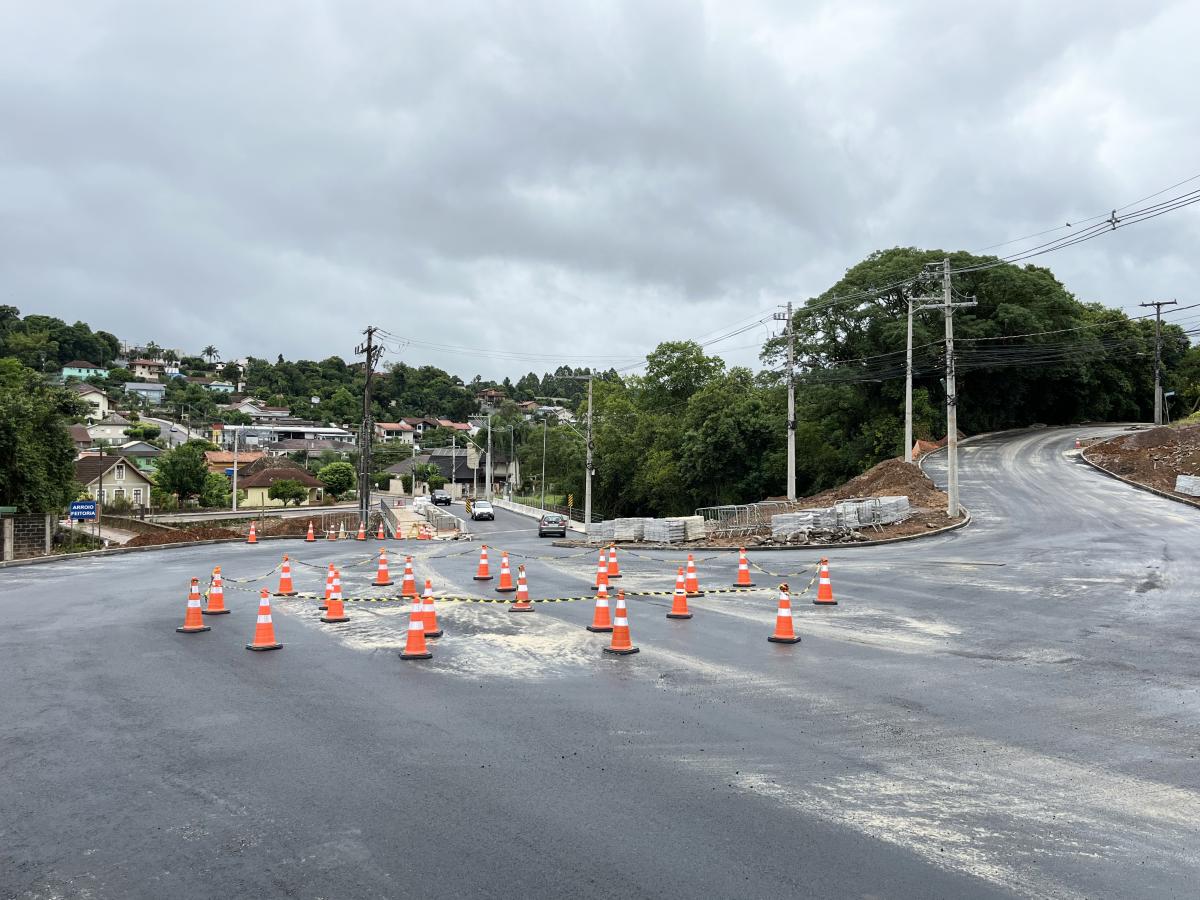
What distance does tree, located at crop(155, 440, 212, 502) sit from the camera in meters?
78.2

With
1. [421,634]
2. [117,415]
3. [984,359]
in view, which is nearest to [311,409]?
[117,415]

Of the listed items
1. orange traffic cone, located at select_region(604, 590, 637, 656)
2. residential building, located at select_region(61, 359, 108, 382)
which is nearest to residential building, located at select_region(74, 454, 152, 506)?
orange traffic cone, located at select_region(604, 590, 637, 656)

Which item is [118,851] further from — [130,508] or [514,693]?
[130,508]

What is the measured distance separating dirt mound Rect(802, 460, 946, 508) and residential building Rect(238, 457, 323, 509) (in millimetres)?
68111

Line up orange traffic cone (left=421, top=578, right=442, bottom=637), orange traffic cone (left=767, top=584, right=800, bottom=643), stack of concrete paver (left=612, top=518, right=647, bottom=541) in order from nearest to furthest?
orange traffic cone (left=767, top=584, right=800, bottom=643), orange traffic cone (left=421, top=578, right=442, bottom=637), stack of concrete paver (left=612, top=518, right=647, bottom=541)

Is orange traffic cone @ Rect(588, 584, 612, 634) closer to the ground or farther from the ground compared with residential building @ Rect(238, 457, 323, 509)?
closer to the ground

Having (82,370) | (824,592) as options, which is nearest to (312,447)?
(82,370)

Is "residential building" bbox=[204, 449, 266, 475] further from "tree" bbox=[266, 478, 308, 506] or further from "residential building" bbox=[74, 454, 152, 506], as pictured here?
"residential building" bbox=[74, 454, 152, 506]

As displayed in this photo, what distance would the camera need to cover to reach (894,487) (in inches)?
1581

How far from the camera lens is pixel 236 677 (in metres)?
9.84

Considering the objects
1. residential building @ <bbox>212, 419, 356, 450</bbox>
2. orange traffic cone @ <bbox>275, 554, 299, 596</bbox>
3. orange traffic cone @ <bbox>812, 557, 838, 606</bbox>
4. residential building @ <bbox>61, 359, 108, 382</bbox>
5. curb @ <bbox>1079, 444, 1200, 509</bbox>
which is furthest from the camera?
residential building @ <bbox>61, 359, 108, 382</bbox>

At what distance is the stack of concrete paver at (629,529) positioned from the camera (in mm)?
40656

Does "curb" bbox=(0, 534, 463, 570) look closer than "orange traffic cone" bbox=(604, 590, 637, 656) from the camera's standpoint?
No

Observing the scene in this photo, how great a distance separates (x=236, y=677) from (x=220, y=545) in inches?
1299
